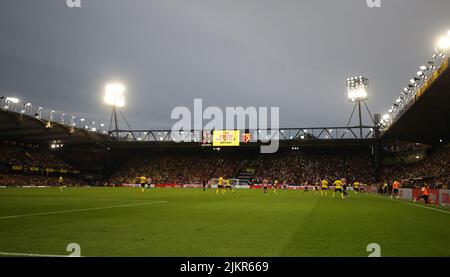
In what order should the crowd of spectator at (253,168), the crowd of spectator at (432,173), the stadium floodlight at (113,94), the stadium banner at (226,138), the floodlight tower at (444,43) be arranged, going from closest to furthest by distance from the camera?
the floodlight tower at (444,43) < the crowd of spectator at (432,173) < the crowd of spectator at (253,168) < the stadium banner at (226,138) < the stadium floodlight at (113,94)

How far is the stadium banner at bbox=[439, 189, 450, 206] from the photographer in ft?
86.6

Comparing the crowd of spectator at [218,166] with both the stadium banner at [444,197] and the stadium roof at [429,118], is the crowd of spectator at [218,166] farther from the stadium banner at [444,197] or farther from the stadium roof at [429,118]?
the stadium banner at [444,197]

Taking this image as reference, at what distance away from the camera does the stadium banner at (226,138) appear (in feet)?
249

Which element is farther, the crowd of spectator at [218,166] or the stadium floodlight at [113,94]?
the stadium floodlight at [113,94]

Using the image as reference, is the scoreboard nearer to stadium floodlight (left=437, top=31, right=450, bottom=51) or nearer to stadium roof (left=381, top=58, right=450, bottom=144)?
stadium roof (left=381, top=58, right=450, bottom=144)

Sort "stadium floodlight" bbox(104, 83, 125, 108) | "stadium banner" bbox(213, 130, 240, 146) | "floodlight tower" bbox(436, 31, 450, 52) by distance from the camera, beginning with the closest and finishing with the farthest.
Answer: "floodlight tower" bbox(436, 31, 450, 52) → "stadium banner" bbox(213, 130, 240, 146) → "stadium floodlight" bbox(104, 83, 125, 108)

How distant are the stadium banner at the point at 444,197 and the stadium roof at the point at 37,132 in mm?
56907

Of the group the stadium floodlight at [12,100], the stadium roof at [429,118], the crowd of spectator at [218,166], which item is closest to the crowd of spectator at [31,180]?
the crowd of spectator at [218,166]

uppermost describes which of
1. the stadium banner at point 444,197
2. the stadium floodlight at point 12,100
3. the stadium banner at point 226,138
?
the stadium floodlight at point 12,100

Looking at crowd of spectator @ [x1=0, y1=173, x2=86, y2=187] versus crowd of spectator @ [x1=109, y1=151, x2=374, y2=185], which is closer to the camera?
crowd of spectator @ [x1=0, y1=173, x2=86, y2=187]

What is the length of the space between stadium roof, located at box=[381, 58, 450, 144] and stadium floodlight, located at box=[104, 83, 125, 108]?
178 feet

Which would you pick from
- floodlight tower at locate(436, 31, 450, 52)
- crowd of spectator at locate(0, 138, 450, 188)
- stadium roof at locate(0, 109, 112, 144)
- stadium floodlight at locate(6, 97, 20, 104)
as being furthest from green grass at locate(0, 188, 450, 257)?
crowd of spectator at locate(0, 138, 450, 188)
